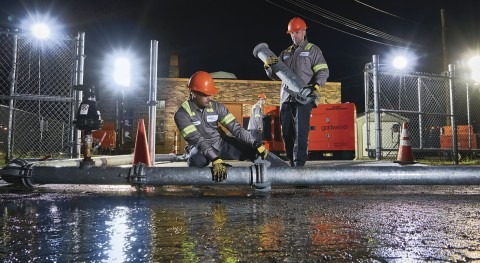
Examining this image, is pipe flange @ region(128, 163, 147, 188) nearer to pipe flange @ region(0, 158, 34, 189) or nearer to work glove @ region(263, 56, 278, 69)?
pipe flange @ region(0, 158, 34, 189)

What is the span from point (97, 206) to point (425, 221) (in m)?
2.40

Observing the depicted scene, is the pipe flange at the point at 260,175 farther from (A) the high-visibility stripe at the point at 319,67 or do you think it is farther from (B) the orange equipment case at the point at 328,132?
(B) the orange equipment case at the point at 328,132

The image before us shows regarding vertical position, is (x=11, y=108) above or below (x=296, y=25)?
below

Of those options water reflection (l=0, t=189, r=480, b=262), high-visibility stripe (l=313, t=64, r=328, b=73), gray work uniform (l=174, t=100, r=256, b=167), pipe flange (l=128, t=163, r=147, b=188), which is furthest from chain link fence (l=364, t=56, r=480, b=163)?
pipe flange (l=128, t=163, r=147, b=188)

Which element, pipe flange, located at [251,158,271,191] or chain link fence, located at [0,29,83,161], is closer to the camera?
pipe flange, located at [251,158,271,191]

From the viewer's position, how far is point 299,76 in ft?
14.6

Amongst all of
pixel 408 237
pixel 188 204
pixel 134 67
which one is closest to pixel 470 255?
pixel 408 237

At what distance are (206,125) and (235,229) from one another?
2342mm

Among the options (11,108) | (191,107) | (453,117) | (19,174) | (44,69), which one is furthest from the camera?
(453,117)

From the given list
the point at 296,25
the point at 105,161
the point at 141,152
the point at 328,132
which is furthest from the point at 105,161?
the point at 328,132

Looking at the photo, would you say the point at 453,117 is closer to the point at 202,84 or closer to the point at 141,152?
the point at 202,84

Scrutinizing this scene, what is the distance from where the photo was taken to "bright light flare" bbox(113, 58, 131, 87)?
643 inches

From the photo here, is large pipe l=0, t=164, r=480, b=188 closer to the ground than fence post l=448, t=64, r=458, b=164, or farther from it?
closer to the ground

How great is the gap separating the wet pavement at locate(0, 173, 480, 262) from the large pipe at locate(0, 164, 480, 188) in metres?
0.15
